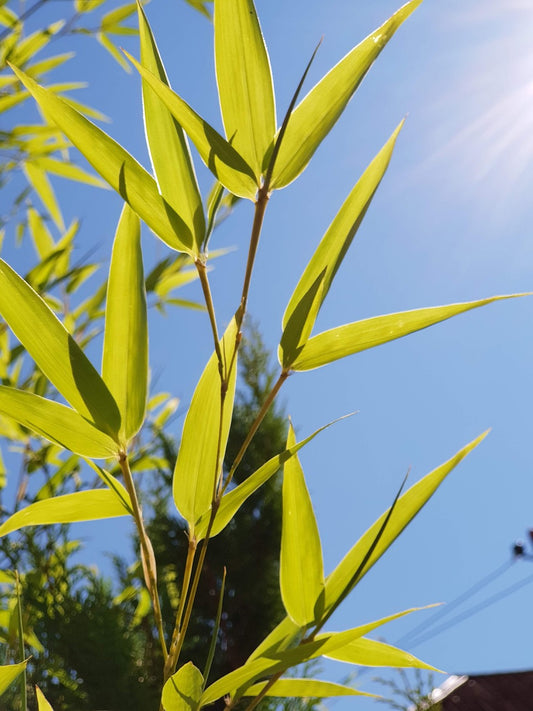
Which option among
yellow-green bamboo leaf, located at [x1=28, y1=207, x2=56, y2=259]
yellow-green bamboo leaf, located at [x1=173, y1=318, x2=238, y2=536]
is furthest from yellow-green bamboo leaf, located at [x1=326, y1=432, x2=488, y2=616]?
yellow-green bamboo leaf, located at [x1=28, y1=207, x2=56, y2=259]

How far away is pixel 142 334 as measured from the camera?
1.65 ft

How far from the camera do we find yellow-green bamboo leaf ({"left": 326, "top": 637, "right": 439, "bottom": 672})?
0.56 m

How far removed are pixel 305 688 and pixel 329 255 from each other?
346mm

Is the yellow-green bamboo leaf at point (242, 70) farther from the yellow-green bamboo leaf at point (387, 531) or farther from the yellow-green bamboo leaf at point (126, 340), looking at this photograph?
the yellow-green bamboo leaf at point (387, 531)

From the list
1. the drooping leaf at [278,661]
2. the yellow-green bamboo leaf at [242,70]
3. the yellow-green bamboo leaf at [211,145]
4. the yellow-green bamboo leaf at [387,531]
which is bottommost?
the drooping leaf at [278,661]

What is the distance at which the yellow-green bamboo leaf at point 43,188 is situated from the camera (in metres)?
1.57

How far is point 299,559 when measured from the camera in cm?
54

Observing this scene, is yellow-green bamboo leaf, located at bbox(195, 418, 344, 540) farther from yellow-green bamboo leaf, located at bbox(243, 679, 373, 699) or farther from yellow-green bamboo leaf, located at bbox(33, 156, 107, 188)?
yellow-green bamboo leaf, located at bbox(33, 156, 107, 188)

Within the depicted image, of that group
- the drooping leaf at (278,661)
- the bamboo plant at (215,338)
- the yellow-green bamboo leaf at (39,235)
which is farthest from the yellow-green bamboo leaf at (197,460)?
the yellow-green bamboo leaf at (39,235)

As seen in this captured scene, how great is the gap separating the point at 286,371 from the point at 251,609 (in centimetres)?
94

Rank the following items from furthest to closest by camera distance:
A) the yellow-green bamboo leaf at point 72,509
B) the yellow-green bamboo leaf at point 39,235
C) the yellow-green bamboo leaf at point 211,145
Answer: the yellow-green bamboo leaf at point 39,235, the yellow-green bamboo leaf at point 72,509, the yellow-green bamboo leaf at point 211,145

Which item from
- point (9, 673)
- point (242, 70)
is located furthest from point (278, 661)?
point (242, 70)

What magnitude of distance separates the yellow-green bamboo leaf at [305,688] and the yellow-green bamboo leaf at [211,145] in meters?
0.37

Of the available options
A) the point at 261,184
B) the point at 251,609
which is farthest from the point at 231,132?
the point at 251,609
